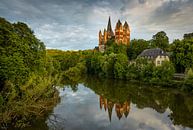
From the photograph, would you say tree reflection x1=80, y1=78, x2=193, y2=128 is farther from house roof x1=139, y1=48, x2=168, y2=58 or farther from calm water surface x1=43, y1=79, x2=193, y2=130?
house roof x1=139, y1=48, x2=168, y2=58

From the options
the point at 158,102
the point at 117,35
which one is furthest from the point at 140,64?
the point at 117,35

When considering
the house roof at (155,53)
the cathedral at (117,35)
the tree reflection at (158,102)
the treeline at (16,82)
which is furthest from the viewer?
the cathedral at (117,35)

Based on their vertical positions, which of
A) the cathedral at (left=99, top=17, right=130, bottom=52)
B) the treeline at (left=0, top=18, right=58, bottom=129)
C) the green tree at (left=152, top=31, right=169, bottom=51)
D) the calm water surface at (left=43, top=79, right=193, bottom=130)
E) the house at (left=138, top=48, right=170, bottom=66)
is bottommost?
the calm water surface at (left=43, top=79, right=193, bottom=130)

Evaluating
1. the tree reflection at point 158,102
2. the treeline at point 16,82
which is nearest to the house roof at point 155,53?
the tree reflection at point 158,102

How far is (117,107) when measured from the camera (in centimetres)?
2780

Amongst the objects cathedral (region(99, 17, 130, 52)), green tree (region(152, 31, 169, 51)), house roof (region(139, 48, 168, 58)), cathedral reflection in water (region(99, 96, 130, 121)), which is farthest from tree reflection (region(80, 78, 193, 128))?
cathedral (region(99, 17, 130, 52))

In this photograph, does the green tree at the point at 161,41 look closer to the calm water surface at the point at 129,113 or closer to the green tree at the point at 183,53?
the green tree at the point at 183,53

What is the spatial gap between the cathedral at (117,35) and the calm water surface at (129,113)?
5677cm

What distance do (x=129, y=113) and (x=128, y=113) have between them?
14 cm

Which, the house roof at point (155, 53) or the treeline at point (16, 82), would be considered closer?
the treeline at point (16, 82)

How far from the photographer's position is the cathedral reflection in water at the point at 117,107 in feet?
81.5

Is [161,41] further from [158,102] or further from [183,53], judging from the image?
[158,102]

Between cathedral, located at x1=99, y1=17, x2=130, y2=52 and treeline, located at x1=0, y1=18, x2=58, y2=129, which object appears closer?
treeline, located at x1=0, y1=18, x2=58, y2=129

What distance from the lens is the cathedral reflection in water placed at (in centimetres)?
2483
